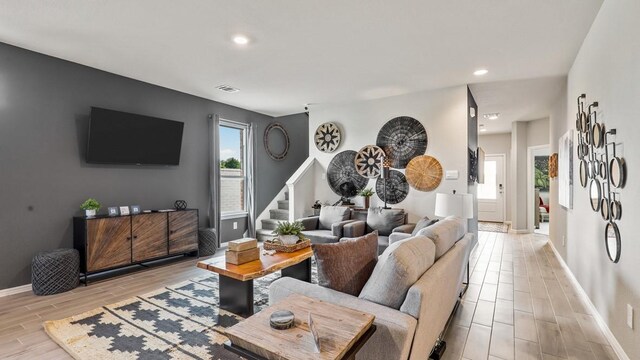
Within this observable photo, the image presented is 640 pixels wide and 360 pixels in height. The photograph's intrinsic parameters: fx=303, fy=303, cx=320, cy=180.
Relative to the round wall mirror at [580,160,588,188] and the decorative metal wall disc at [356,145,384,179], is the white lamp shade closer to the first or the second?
the round wall mirror at [580,160,588,188]

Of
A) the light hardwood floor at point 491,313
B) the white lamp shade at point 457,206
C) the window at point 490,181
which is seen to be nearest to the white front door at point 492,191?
the window at point 490,181

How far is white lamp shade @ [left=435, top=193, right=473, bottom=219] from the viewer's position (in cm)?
342

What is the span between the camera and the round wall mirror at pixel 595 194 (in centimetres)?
258

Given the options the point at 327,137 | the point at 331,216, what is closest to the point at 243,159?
the point at 327,137

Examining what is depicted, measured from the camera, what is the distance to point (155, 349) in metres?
2.21

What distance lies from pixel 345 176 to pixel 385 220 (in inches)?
56.3

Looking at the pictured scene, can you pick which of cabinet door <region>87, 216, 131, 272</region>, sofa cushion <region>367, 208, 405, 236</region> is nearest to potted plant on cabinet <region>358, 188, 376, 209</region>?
sofa cushion <region>367, 208, 405, 236</region>

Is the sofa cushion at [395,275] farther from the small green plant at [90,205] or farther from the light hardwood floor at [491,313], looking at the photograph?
the small green plant at [90,205]

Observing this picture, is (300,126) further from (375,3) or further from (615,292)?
(615,292)

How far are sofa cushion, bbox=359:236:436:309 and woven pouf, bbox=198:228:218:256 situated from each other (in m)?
3.85

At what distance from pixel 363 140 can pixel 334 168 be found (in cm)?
78

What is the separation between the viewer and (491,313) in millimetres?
2848

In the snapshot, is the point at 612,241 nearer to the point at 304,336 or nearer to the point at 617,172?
the point at 617,172

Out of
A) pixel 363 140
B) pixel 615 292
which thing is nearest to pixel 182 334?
pixel 615 292
